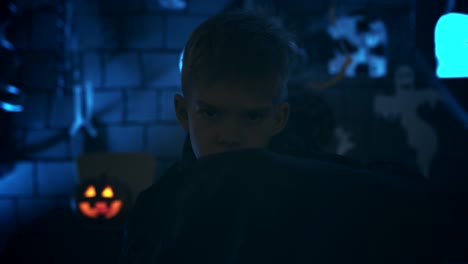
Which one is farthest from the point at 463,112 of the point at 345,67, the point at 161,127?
the point at 161,127

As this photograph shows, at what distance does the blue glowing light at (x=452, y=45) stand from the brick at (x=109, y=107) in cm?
144

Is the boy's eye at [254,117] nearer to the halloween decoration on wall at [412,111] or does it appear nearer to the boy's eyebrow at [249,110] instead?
the boy's eyebrow at [249,110]

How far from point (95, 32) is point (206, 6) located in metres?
0.55

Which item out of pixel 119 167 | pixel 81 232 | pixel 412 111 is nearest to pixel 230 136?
pixel 81 232

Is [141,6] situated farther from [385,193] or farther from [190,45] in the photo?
[385,193]

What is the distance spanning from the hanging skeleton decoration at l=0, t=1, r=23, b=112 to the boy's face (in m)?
1.54

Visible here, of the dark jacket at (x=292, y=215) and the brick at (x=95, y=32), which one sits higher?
the brick at (x=95, y=32)

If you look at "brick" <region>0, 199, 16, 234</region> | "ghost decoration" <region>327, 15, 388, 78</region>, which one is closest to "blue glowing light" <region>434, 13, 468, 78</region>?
"ghost decoration" <region>327, 15, 388, 78</region>

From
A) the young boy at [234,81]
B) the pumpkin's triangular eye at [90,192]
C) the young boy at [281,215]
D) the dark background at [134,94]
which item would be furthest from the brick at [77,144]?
the young boy at [281,215]

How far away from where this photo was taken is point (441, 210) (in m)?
0.27

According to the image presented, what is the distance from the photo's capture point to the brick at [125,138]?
→ 1938 millimetres

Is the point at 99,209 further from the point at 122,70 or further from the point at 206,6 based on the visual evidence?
the point at 206,6

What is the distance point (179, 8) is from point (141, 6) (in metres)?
0.18

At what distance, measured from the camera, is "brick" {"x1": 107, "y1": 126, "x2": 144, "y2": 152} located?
6.36 ft
